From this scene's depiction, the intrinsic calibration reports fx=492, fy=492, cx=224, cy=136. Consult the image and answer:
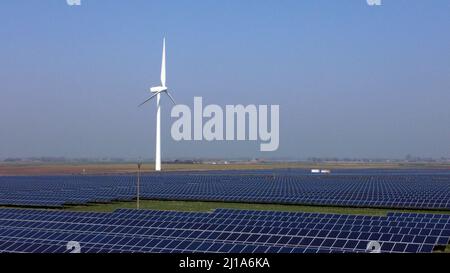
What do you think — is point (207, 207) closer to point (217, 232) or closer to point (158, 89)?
point (158, 89)

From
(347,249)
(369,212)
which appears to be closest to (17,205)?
(369,212)

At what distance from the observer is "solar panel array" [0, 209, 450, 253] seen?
18.4 meters

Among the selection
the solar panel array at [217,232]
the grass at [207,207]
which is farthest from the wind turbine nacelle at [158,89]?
the solar panel array at [217,232]

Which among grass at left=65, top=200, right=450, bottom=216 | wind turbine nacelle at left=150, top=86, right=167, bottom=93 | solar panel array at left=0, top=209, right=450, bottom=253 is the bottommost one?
grass at left=65, top=200, right=450, bottom=216

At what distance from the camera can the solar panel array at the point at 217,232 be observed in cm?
1837

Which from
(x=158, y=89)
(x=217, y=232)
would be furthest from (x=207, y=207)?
(x=217, y=232)

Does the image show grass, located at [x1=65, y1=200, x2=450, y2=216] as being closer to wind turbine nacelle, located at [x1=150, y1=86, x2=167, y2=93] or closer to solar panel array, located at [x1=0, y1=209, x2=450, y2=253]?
solar panel array, located at [x1=0, y1=209, x2=450, y2=253]

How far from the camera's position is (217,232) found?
2286cm

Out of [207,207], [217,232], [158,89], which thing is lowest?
[207,207]

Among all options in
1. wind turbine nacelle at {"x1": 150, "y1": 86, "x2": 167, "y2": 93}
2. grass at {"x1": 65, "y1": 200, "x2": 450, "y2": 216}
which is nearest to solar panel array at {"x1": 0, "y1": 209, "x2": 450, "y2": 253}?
grass at {"x1": 65, "y1": 200, "x2": 450, "y2": 216}

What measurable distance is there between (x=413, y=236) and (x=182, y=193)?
109ft

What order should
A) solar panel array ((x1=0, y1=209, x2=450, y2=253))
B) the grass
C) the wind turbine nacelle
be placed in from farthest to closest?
the wind turbine nacelle → the grass → solar panel array ((x1=0, y1=209, x2=450, y2=253))

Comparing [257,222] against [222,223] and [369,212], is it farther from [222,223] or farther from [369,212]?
[369,212]
